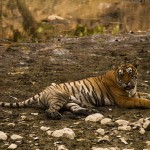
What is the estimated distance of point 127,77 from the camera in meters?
7.89

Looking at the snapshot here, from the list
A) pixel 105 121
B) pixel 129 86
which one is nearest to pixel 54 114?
pixel 105 121

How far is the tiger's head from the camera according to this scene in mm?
7875

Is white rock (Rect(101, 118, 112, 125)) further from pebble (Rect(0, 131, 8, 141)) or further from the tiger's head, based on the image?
pebble (Rect(0, 131, 8, 141))

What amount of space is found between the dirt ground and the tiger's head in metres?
0.39

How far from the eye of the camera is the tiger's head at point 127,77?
788cm

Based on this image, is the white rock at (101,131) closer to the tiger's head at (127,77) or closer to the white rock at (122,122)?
the white rock at (122,122)

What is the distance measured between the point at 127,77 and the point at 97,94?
0.61 m

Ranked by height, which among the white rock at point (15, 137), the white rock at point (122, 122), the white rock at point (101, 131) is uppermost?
the white rock at point (122, 122)

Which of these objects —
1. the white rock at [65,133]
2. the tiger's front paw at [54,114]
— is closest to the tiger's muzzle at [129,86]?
the tiger's front paw at [54,114]

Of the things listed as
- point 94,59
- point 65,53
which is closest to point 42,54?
point 65,53

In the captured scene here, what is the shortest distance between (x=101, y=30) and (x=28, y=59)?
772 cm

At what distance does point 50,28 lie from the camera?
21109 mm

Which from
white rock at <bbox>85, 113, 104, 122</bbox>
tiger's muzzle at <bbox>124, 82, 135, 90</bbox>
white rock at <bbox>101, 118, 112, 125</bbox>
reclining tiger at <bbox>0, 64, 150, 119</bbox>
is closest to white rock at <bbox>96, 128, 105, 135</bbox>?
white rock at <bbox>101, 118, 112, 125</bbox>

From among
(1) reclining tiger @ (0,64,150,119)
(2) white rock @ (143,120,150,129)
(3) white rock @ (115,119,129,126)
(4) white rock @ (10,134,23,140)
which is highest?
(1) reclining tiger @ (0,64,150,119)
